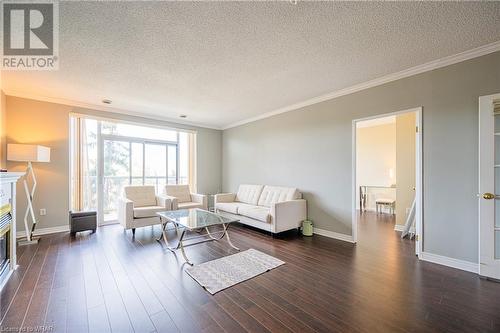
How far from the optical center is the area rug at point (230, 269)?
2244mm

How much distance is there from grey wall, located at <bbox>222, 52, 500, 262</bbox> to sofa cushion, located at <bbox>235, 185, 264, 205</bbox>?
0.38 metres

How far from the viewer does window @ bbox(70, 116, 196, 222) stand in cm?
461

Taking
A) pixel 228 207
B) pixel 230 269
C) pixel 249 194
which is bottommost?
pixel 230 269

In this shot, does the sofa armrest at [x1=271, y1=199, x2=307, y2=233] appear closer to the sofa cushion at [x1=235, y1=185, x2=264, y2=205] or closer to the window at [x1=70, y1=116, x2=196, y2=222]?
the sofa cushion at [x1=235, y1=185, x2=264, y2=205]

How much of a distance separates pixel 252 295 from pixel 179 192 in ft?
11.8

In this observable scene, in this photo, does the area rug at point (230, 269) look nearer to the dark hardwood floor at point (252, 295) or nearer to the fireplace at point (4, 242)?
the dark hardwood floor at point (252, 295)

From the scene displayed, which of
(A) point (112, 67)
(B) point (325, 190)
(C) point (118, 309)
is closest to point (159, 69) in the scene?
(A) point (112, 67)

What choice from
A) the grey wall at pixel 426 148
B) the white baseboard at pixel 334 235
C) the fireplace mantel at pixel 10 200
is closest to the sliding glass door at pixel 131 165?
the fireplace mantel at pixel 10 200

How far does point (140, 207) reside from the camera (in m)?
4.27

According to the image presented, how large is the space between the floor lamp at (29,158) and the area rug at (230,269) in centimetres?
309

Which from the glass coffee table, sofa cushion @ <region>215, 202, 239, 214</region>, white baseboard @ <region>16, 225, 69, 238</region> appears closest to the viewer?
the glass coffee table

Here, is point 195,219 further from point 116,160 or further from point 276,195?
point 116,160

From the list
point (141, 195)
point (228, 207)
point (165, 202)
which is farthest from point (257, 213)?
point (141, 195)

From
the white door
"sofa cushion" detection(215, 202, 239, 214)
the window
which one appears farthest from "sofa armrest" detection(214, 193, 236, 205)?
the white door
